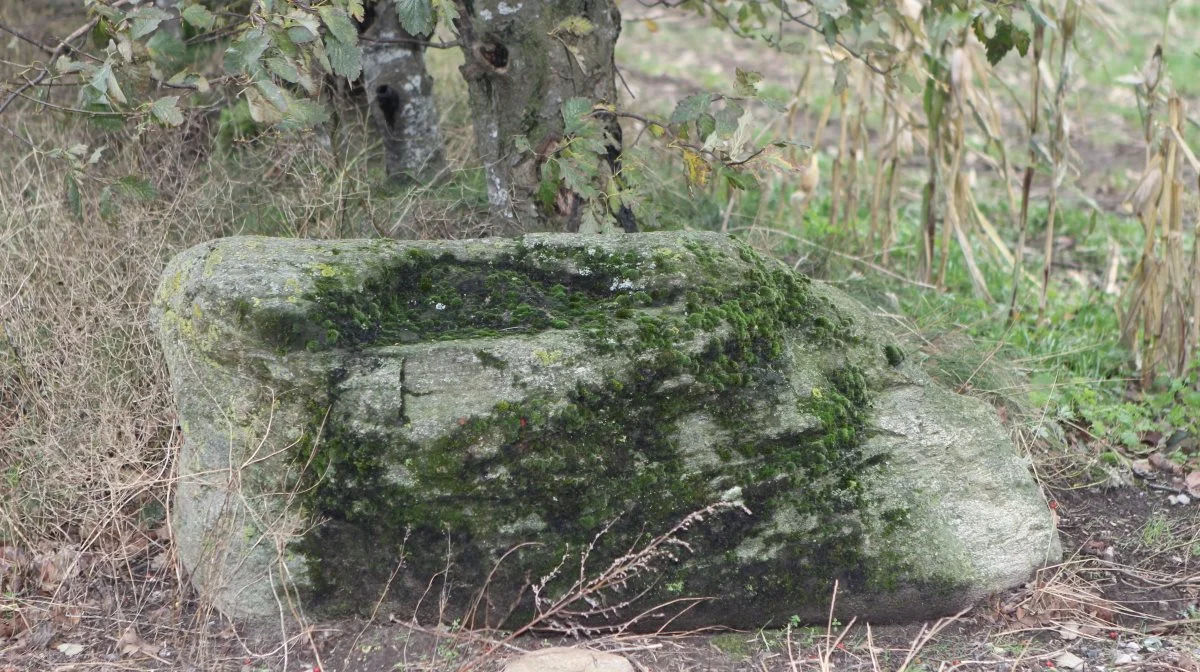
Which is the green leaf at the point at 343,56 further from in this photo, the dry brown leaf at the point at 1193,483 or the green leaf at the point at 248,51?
the dry brown leaf at the point at 1193,483

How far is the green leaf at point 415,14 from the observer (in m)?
2.91

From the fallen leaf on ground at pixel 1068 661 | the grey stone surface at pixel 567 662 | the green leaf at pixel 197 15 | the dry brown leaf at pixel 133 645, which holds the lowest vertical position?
the dry brown leaf at pixel 133 645

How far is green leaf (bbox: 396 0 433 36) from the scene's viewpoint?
291 centimetres

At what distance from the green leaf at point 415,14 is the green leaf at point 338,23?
0.16 m

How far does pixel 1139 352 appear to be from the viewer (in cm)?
435

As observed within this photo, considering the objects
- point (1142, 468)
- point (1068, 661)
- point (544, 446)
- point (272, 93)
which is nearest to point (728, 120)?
point (544, 446)

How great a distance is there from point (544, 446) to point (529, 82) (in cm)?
158

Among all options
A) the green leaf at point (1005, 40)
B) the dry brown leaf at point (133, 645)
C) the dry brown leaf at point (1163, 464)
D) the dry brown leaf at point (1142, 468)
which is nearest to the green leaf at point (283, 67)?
the dry brown leaf at point (133, 645)

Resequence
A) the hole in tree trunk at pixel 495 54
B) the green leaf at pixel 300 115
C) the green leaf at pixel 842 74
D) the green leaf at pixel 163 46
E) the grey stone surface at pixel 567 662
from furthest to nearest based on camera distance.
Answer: the green leaf at pixel 842 74, the hole in tree trunk at pixel 495 54, the green leaf at pixel 163 46, the green leaf at pixel 300 115, the grey stone surface at pixel 567 662

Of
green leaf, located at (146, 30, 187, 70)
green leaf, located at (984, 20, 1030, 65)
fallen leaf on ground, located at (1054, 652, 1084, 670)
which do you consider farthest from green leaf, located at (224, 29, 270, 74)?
fallen leaf on ground, located at (1054, 652, 1084, 670)

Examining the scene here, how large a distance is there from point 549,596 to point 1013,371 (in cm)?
224

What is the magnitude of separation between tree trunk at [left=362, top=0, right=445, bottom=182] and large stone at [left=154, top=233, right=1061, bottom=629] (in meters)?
1.66

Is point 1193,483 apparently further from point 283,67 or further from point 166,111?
point 166,111

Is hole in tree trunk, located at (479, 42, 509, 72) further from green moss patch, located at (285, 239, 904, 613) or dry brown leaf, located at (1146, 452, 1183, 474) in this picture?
dry brown leaf, located at (1146, 452, 1183, 474)
